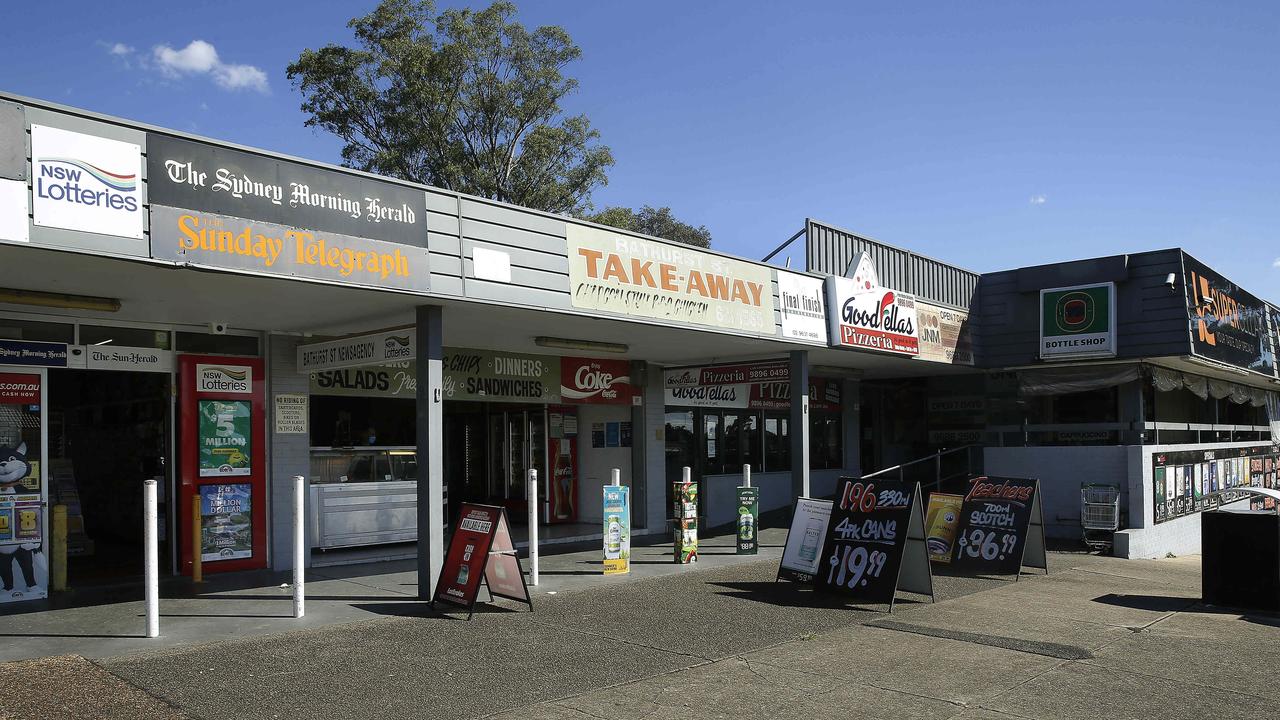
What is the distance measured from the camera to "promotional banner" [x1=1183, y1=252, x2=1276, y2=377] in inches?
647

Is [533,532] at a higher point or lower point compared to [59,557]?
higher

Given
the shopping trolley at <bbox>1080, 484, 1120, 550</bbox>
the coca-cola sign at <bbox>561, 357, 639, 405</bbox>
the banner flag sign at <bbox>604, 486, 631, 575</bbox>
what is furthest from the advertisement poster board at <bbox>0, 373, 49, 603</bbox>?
the shopping trolley at <bbox>1080, 484, 1120, 550</bbox>

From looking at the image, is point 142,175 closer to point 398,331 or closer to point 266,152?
point 266,152

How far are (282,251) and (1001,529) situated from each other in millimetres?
9146

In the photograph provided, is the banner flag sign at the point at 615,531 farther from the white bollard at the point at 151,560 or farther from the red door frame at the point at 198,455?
the white bollard at the point at 151,560

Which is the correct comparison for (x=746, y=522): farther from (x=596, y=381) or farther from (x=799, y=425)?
(x=596, y=381)

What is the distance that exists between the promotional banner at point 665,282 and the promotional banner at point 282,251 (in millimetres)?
2189

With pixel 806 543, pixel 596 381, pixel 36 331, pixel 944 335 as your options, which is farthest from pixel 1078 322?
pixel 36 331

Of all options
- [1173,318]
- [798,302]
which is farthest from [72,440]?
[1173,318]

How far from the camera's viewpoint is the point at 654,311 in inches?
457

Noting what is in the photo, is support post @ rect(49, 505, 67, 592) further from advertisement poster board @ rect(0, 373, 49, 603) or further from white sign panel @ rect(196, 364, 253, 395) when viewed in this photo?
white sign panel @ rect(196, 364, 253, 395)

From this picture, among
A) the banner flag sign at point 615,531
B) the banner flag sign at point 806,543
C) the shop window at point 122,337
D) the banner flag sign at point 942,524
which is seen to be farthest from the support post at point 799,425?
the shop window at point 122,337

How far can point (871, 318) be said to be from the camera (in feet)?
50.2

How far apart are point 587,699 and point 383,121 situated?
91.9ft
